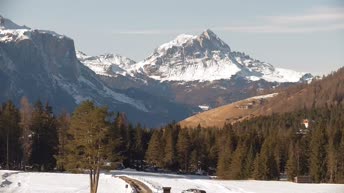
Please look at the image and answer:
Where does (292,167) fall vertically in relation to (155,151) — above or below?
below

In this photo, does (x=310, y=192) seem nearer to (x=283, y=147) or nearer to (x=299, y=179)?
(x=299, y=179)

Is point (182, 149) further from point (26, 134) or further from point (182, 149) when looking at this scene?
point (26, 134)

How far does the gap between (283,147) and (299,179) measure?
1233 inches

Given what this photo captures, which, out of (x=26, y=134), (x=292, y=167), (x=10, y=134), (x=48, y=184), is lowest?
(x=48, y=184)

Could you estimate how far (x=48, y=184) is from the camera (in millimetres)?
74062

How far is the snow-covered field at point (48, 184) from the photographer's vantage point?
65062mm

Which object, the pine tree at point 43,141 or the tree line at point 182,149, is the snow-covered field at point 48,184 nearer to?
the tree line at point 182,149

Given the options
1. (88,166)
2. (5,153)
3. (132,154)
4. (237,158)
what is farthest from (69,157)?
(132,154)

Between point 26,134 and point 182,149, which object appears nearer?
point 26,134

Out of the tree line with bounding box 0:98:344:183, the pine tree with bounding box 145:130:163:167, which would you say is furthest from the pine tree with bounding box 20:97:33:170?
the pine tree with bounding box 145:130:163:167

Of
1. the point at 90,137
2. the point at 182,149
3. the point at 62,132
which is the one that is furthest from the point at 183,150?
the point at 90,137

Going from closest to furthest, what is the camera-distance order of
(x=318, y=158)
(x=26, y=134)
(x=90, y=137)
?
(x=90, y=137) < (x=26, y=134) < (x=318, y=158)

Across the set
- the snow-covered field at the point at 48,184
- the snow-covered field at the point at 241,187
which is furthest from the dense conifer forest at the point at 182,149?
the snow-covered field at the point at 241,187

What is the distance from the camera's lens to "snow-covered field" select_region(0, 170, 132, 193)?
65.1 metres
